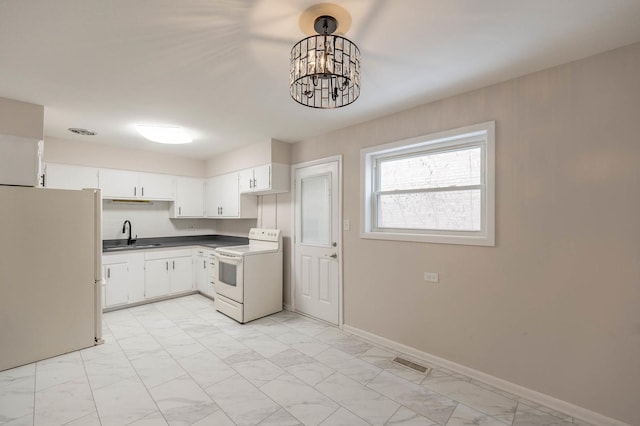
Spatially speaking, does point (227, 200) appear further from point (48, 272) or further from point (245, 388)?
point (245, 388)

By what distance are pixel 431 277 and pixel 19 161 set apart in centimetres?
409

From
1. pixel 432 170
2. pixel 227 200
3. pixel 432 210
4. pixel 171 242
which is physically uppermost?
pixel 432 170

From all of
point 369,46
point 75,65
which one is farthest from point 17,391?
point 369,46

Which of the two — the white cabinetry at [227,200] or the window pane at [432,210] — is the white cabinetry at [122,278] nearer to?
the white cabinetry at [227,200]

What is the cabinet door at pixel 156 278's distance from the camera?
4480mm

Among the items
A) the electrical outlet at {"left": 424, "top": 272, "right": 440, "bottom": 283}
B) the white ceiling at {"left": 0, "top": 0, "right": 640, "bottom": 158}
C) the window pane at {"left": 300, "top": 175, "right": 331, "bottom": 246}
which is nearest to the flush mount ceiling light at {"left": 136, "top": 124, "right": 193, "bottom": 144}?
the white ceiling at {"left": 0, "top": 0, "right": 640, "bottom": 158}

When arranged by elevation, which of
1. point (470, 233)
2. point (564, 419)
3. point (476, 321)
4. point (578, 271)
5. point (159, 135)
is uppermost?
point (159, 135)

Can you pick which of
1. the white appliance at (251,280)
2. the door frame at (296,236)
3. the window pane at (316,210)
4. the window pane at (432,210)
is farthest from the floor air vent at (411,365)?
the white appliance at (251,280)

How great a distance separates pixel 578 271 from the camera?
2.02 metres

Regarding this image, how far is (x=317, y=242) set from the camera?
3.92 meters

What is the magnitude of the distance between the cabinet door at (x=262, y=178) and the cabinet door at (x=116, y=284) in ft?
7.54

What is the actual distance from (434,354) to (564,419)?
96 cm

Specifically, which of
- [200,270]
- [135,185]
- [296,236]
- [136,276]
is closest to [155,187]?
[135,185]

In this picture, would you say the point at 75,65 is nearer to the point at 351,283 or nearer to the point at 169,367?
the point at 169,367
